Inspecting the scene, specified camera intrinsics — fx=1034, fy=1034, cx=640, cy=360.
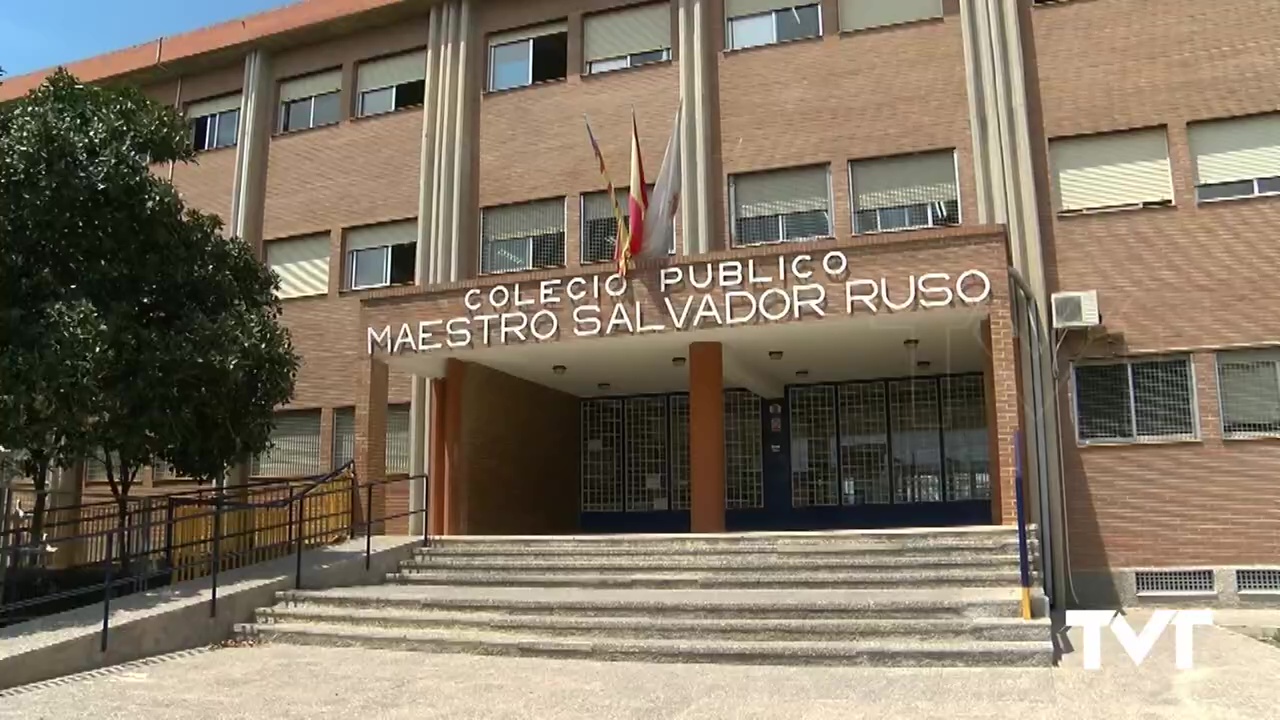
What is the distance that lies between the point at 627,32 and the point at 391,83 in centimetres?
463

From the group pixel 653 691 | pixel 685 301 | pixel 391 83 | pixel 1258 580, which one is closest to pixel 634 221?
pixel 685 301

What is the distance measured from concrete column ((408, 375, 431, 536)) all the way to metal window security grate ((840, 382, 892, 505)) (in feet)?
21.6

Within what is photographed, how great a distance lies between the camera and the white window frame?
13078 millimetres

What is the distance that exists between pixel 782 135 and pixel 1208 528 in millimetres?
7916

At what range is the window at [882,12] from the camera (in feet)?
51.0

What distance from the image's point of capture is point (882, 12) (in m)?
15.7

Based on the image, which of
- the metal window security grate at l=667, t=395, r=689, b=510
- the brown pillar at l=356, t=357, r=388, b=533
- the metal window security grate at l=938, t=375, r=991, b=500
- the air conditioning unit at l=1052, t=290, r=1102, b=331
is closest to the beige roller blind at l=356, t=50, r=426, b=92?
the brown pillar at l=356, t=357, r=388, b=533

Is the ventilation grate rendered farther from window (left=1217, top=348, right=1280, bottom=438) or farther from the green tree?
the green tree

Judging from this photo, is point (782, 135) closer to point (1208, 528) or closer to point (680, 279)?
point (680, 279)

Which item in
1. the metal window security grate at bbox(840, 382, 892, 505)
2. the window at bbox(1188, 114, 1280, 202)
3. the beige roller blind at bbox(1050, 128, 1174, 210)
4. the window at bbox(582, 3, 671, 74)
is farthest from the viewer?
the window at bbox(582, 3, 671, 74)

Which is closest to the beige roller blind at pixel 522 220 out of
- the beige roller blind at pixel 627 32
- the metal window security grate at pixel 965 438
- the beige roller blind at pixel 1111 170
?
the beige roller blind at pixel 627 32

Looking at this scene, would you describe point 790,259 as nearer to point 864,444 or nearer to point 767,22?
point 864,444

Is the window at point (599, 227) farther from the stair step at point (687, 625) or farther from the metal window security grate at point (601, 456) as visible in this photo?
the stair step at point (687, 625)

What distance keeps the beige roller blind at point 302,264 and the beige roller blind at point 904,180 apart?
31.2ft
